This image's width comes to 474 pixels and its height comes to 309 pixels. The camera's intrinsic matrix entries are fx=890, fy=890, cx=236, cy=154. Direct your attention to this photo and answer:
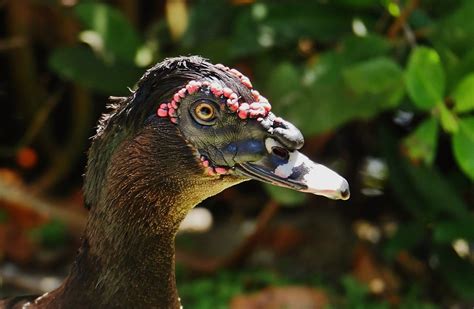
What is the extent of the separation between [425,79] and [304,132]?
0.55 m

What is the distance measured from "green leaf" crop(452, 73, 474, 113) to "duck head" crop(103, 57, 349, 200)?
123 cm

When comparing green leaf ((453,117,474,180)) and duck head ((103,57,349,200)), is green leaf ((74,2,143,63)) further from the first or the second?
duck head ((103,57,349,200))

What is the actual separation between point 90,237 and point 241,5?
5.89 ft

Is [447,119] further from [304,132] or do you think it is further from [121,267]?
[121,267]

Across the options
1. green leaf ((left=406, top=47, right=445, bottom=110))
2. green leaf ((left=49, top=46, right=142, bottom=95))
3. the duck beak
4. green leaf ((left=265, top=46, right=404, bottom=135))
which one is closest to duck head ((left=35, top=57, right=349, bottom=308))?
the duck beak

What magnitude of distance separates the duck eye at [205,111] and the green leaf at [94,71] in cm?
179

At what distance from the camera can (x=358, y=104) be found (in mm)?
3414

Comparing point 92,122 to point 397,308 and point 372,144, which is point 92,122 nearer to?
point 372,144

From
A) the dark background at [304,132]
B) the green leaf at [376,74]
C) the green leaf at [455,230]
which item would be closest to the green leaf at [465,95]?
the dark background at [304,132]

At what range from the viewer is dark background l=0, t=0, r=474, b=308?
3.36m

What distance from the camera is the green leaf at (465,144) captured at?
306cm

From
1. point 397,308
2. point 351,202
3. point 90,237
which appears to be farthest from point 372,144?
point 90,237

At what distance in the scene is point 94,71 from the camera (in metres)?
3.79

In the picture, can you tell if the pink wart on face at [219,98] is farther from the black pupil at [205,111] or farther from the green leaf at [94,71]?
the green leaf at [94,71]
